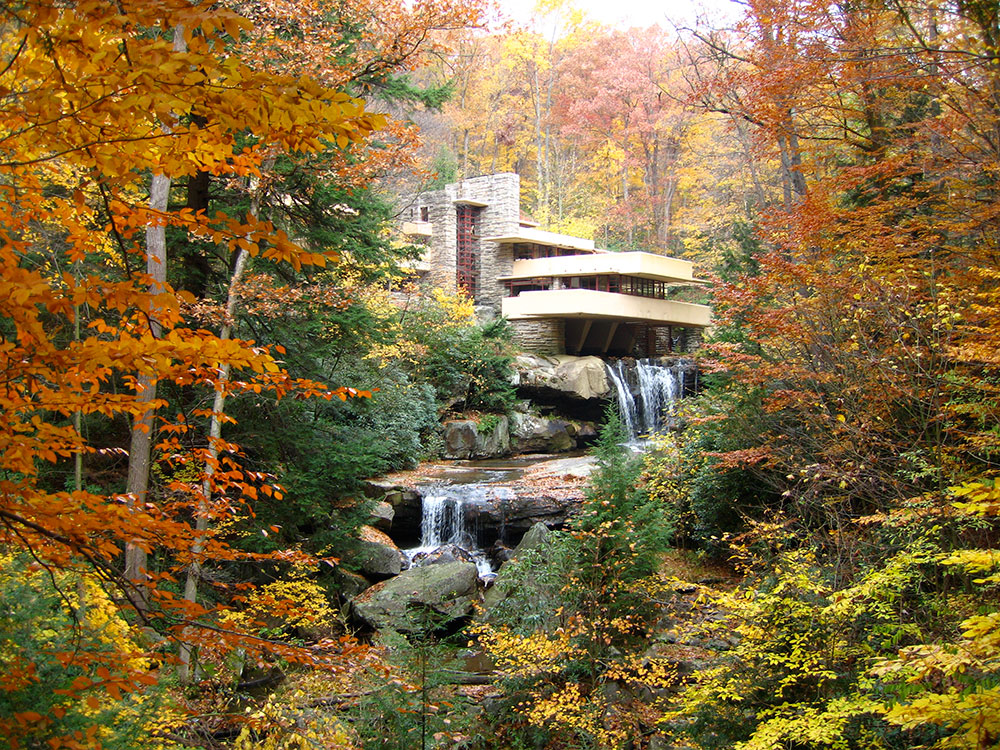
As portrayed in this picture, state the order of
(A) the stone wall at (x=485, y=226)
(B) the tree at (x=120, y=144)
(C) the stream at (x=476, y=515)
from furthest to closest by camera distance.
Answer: (A) the stone wall at (x=485, y=226) < (C) the stream at (x=476, y=515) < (B) the tree at (x=120, y=144)

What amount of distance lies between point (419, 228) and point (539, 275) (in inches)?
166

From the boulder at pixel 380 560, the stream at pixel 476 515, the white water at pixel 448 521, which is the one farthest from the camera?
the white water at pixel 448 521

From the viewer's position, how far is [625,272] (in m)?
19.6

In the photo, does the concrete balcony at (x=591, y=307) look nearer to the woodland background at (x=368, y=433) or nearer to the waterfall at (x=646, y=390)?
the waterfall at (x=646, y=390)

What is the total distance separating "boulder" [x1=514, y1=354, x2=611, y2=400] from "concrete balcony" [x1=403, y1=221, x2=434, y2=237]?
6.31 m

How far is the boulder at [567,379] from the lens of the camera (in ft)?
57.8

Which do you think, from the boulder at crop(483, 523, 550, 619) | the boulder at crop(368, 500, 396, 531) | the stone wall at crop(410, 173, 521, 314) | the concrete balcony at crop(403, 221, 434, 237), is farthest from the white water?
the concrete balcony at crop(403, 221, 434, 237)

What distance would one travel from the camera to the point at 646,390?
1858cm

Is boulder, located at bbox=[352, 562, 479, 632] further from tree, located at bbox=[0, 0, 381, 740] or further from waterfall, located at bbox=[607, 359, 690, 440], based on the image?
waterfall, located at bbox=[607, 359, 690, 440]

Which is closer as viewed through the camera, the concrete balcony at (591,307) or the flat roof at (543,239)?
the concrete balcony at (591,307)

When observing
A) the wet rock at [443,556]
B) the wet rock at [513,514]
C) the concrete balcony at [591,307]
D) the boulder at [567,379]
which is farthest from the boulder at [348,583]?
the concrete balcony at [591,307]

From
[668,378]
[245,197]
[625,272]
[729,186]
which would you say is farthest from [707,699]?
[729,186]

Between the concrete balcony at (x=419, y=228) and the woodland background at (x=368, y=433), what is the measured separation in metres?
10.2

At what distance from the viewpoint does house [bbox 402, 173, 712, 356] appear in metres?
19.6
